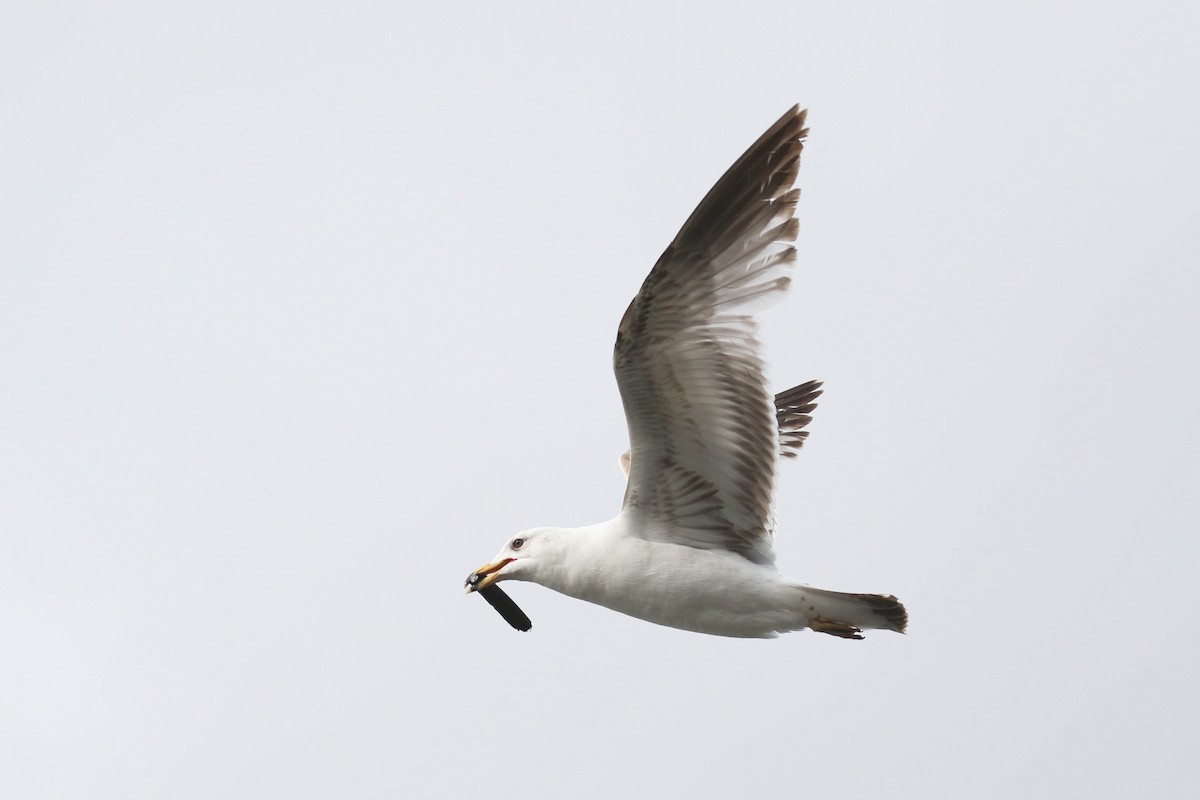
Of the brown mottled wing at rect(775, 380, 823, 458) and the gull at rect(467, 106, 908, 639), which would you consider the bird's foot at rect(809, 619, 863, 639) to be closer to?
the gull at rect(467, 106, 908, 639)

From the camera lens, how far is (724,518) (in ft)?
31.3

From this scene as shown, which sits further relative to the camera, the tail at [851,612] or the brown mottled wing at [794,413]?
the brown mottled wing at [794,413]

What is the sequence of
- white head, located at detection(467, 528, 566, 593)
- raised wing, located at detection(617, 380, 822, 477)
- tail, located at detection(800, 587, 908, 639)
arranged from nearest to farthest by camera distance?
tail, located at detection(800, 587, 908, 639) → white head, located at detection(467, 528, 566, 593) → raised wing, located at detection(617, 380, 822, 477)

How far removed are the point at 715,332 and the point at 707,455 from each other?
86cm

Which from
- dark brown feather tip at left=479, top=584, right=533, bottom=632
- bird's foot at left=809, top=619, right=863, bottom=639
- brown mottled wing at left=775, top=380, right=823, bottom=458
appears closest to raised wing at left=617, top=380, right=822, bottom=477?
brown mottled wing at left=775, top=380, right=823, bottom=458

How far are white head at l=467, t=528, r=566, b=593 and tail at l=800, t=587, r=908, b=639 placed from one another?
5.16 ft

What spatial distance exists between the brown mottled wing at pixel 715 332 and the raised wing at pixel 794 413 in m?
3.49

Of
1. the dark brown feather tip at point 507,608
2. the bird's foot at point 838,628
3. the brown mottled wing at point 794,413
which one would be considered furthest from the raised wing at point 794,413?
the bird's foot at point 838,628

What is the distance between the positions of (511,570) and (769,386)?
2123 millimetres

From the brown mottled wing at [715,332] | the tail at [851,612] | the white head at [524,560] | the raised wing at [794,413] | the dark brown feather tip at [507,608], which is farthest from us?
the raised wing at [794,413]

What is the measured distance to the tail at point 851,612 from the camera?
9.26m

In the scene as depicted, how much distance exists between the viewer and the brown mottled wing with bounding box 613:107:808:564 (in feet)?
28.2

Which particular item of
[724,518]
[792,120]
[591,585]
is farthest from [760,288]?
[591,585]

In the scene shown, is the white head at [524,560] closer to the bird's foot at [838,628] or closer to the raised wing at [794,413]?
the bird's foot at [838,628]
